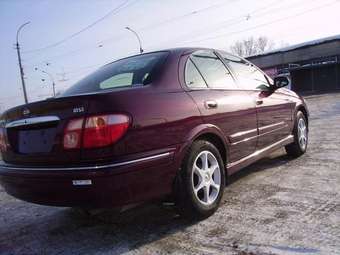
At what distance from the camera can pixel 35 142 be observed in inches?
124

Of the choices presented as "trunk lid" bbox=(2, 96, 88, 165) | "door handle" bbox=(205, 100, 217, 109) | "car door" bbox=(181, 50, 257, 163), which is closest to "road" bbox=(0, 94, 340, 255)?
"car door" bbox=(181, 50, 257, 163)

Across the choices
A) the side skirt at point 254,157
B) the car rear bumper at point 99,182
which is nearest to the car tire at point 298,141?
the side skirt at point 254,157

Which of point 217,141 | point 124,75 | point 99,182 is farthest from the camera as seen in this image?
point 217,141

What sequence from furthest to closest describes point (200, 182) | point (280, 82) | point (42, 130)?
point (280, 82), point (200, 182), point (42, 130)

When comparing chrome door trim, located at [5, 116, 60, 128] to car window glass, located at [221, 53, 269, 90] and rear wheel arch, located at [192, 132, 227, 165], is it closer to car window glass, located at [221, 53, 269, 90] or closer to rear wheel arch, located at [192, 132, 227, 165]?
rear wheel arch, located at [192, 132, 227, 165]

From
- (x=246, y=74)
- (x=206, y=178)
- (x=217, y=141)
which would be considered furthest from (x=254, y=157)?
(x=206, y=178)

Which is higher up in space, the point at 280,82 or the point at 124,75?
the point at 124,75

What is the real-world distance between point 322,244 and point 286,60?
37.7 m

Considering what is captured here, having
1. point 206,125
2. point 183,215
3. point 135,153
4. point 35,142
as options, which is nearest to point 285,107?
point 206,125

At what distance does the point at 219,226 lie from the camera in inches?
133

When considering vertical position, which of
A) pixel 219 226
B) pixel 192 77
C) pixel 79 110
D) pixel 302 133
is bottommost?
pixel 219 226

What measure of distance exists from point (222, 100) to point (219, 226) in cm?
128

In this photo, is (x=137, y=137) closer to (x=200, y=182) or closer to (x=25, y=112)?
(x=200, y=182)

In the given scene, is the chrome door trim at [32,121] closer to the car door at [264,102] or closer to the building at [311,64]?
the car door at [264,102]
